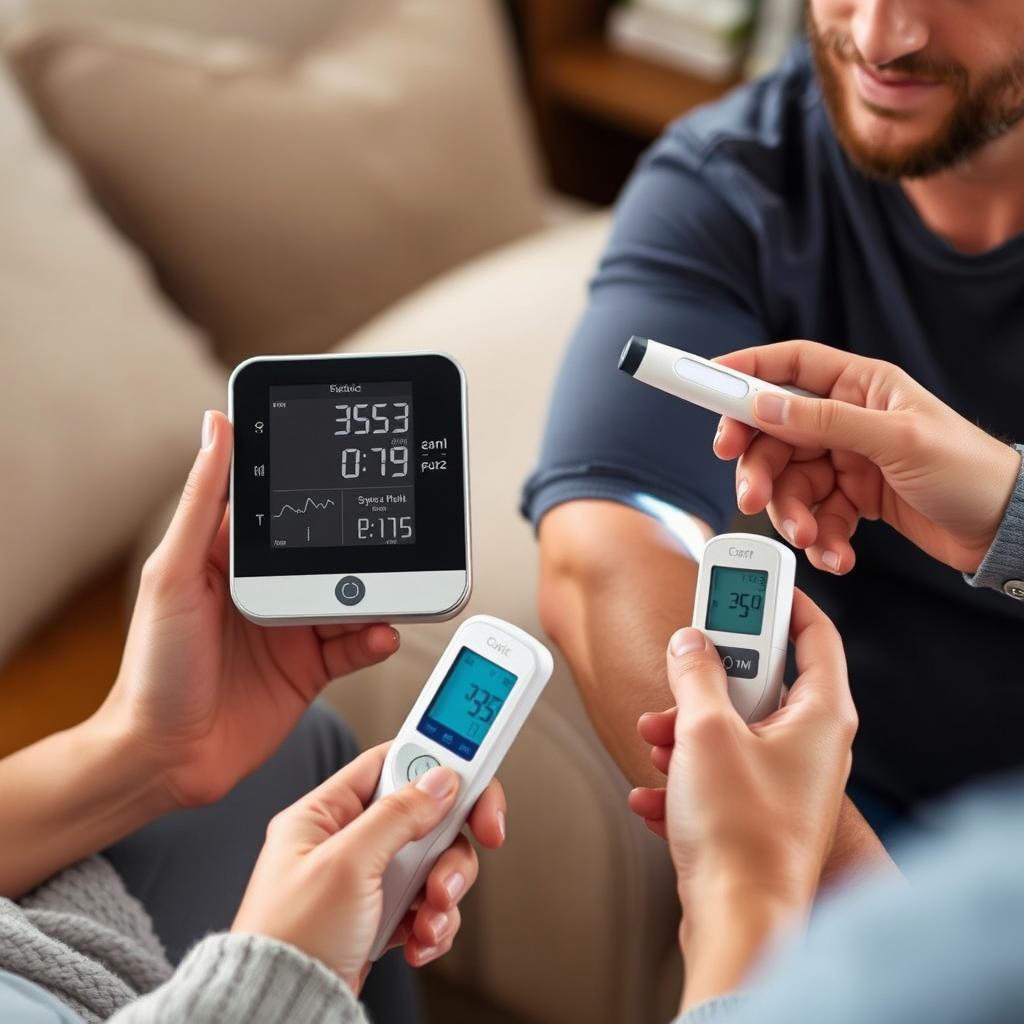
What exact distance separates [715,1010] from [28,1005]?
1.37ft

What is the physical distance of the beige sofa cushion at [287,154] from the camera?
138 cm

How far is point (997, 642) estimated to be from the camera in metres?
1.03

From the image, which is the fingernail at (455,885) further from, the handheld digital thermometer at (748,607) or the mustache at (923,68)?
the mustache at (923,68)

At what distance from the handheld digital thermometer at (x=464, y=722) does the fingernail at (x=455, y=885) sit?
0.6 inches

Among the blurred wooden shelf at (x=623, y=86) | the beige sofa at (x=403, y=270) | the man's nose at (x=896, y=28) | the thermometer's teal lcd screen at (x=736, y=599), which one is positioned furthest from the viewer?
the blurred wooden shelf at (x=623, y=86)

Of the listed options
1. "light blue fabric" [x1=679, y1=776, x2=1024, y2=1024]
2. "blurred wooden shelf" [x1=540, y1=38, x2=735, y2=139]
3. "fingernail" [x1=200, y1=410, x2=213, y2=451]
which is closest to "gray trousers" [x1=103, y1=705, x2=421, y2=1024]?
"fingernail" [x1=200, y1=410, x2=213, y2=451]

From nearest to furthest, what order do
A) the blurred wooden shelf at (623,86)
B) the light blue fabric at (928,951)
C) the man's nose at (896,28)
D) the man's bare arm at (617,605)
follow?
the light blue fabric at (928,951)
the man's bare arm at (617,605)
the man's nose at (896,28)
the blurred wooden shelf at (623,86)

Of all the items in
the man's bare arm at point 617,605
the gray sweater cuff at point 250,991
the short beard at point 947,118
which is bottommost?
the man's bare arm at point 617,605

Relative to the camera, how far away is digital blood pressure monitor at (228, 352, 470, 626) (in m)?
0.81

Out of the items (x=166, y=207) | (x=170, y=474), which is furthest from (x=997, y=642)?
(x=166, y=207)

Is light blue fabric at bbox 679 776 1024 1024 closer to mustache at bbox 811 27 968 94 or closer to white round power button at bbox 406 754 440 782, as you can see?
white round power button at bbox 406 754 440 782

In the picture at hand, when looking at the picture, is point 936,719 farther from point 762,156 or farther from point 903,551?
point 762,156

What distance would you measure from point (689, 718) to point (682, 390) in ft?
0.74

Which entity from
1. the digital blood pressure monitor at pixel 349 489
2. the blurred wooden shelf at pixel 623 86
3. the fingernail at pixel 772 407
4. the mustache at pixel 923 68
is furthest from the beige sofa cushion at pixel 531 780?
the blurred wooden shelf at pixel 623 86
